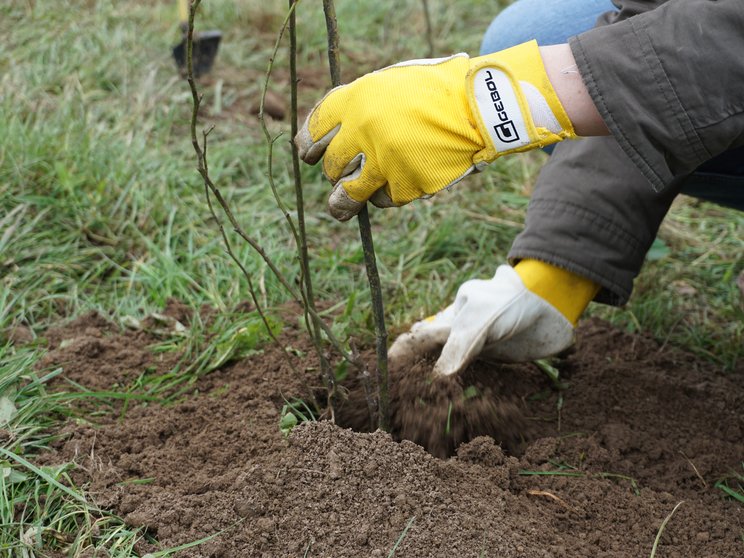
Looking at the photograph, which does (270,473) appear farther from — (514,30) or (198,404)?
(514,30)

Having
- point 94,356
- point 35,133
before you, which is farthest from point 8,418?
point 35,133

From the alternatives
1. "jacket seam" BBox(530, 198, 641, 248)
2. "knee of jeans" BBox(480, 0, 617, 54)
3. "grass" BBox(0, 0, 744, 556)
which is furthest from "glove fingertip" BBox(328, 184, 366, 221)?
"knee of jeans" BBox(480, 0, 617, 54)

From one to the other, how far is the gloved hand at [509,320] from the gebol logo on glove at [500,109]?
0.56m

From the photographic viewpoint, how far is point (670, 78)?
136cm

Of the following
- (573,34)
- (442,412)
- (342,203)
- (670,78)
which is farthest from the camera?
(573,34)

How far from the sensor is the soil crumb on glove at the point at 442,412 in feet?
5.73

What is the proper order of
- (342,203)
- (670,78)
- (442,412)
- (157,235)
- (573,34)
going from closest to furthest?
1. (670,78)
2. (342,203)
3. (442,412)
4. (573,34)
5. (157,235)

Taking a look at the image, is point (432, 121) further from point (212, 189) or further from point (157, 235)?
point (157, 235)

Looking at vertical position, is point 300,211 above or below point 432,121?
below

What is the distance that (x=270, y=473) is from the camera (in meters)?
1.50

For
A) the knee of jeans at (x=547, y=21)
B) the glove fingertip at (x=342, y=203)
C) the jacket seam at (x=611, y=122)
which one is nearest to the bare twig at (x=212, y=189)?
the glove fingertip at (x=342, y=203)

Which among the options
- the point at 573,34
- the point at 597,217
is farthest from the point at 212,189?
the point at 573,34

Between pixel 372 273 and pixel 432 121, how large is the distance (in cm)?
31

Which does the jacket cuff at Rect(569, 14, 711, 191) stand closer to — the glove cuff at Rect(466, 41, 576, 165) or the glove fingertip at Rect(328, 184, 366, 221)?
the glove cuff at Rect(466, 41, 576, 165)
